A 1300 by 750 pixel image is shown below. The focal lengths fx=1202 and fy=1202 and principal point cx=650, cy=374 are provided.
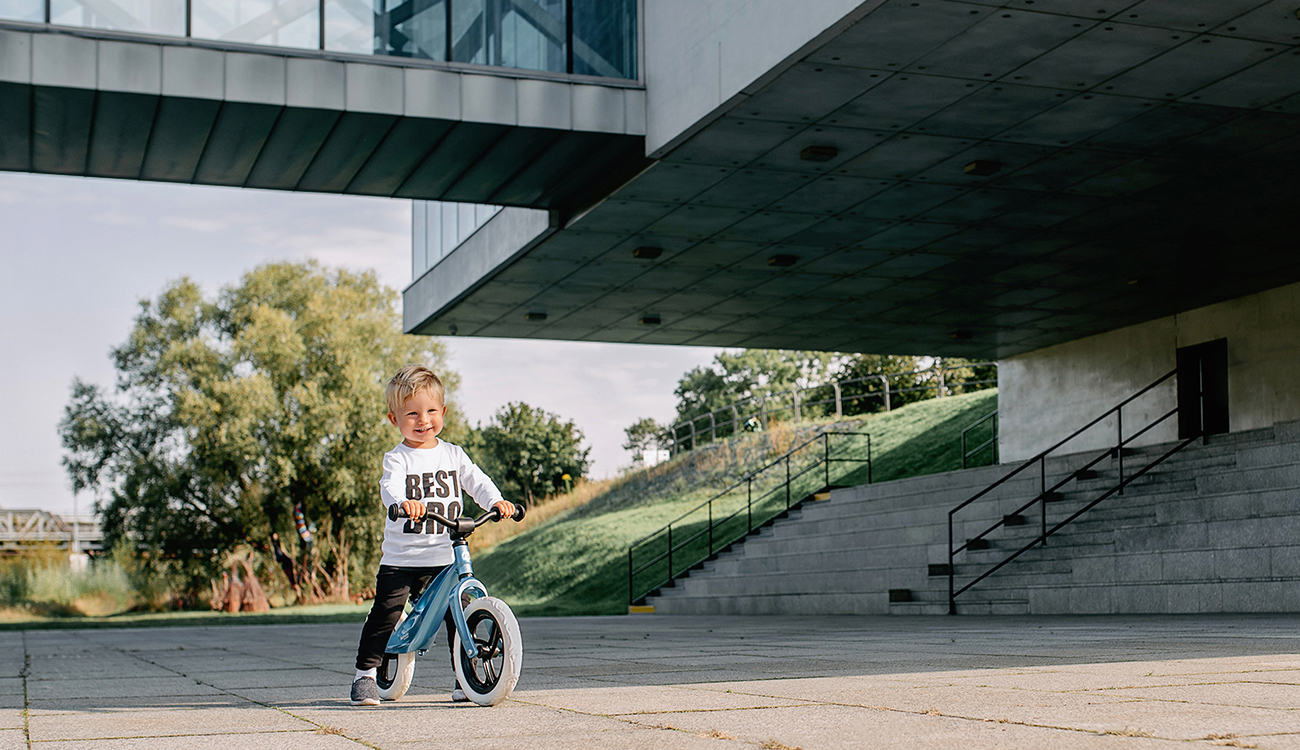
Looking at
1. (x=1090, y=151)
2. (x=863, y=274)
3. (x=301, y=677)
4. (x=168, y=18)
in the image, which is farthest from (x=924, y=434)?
(x=301, y=677)

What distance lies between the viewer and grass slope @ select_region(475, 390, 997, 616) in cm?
3178

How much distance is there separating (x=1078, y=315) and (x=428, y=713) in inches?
797

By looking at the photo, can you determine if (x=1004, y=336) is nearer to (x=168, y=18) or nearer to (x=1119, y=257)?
(x=1119, y=257)

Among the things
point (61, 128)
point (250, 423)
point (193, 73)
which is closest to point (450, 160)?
point (193, 73)

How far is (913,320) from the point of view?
2297 cm

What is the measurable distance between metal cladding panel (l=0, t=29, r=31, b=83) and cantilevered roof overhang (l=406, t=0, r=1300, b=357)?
6350 mm

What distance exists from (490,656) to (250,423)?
3038 centimetres

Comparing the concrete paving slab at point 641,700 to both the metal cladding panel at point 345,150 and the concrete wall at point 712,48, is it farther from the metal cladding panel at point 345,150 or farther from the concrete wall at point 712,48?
the metal cladding panel at point 345,150

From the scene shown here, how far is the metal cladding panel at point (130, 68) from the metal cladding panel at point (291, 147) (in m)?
1.30

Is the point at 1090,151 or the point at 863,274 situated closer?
the point at 1090,151

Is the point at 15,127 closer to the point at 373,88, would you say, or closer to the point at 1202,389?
the point at 373,88

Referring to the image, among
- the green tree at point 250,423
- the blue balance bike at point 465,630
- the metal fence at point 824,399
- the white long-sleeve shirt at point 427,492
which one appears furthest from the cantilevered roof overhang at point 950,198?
the green tree at point 250,423

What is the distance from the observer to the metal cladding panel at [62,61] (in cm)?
1155

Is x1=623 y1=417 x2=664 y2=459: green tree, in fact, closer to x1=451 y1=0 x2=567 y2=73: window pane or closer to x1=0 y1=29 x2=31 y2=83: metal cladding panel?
x1=451 y1=0 x2=567 y2=73: window pane
